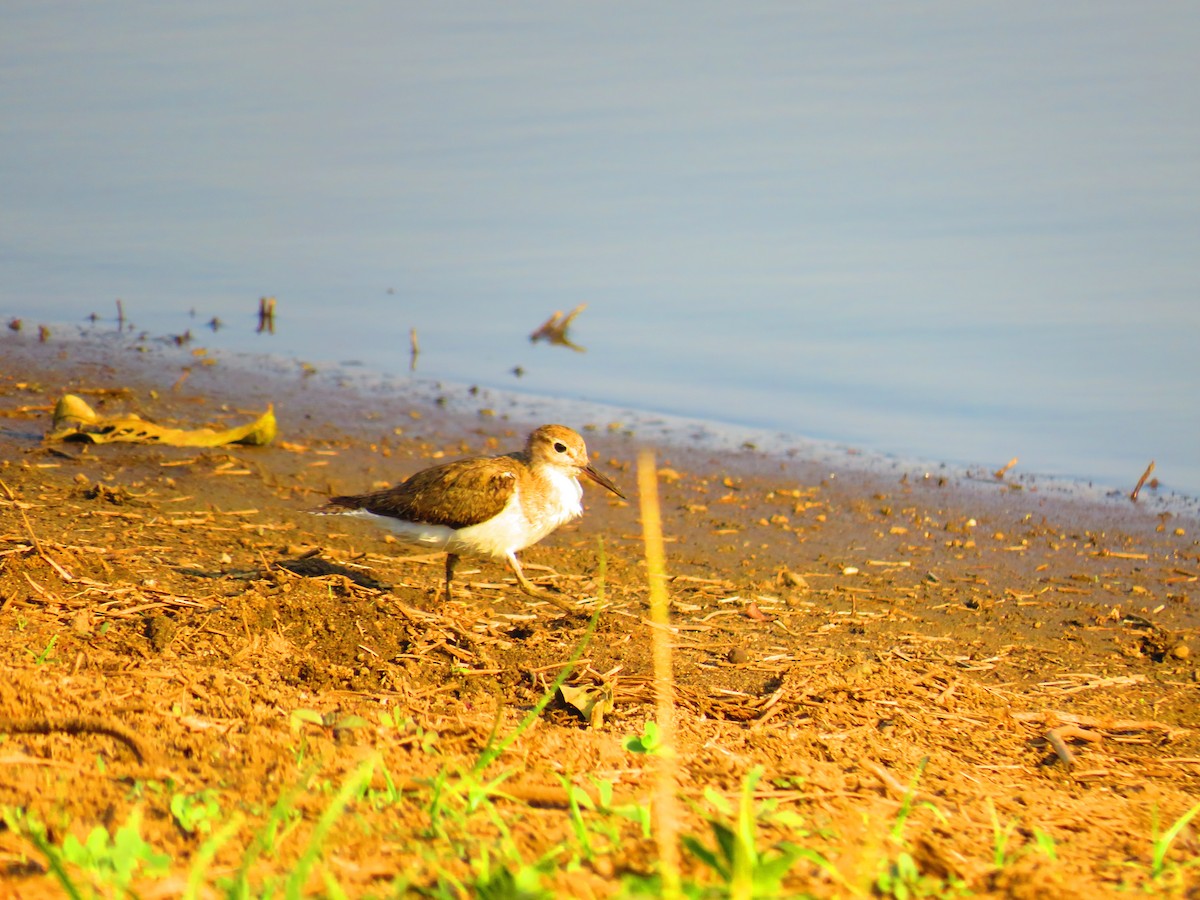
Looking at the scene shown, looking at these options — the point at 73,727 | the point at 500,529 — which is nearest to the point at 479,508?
the point at 500,529

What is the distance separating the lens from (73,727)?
3877 mm

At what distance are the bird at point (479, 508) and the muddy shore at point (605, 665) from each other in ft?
1.03

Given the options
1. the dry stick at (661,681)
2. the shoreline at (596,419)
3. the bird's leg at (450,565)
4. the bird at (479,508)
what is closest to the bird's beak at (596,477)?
the bird at (479,508)

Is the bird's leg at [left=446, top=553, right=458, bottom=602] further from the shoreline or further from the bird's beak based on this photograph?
the shoreline

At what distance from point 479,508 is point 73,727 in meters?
3.26

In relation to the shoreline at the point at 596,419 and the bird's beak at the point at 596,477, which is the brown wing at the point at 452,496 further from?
the shoreline at the point at 596,419

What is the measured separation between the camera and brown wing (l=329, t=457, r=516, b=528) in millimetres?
6949

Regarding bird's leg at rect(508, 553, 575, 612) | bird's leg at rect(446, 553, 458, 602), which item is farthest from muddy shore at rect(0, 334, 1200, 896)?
bird's leg at rect(446, 553, 458, 602)

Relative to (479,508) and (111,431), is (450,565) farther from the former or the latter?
(111,431)

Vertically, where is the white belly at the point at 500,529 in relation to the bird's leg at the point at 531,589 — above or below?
above

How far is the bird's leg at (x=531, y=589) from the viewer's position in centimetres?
665

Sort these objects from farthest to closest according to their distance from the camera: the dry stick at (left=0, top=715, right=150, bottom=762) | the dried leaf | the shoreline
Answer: the shoreline < the dried leaf < the dry stick at (left=0, top=715, right=150, bottom=762)

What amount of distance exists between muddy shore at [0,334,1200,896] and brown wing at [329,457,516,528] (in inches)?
16.1

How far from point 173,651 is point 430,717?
54.4 inches
